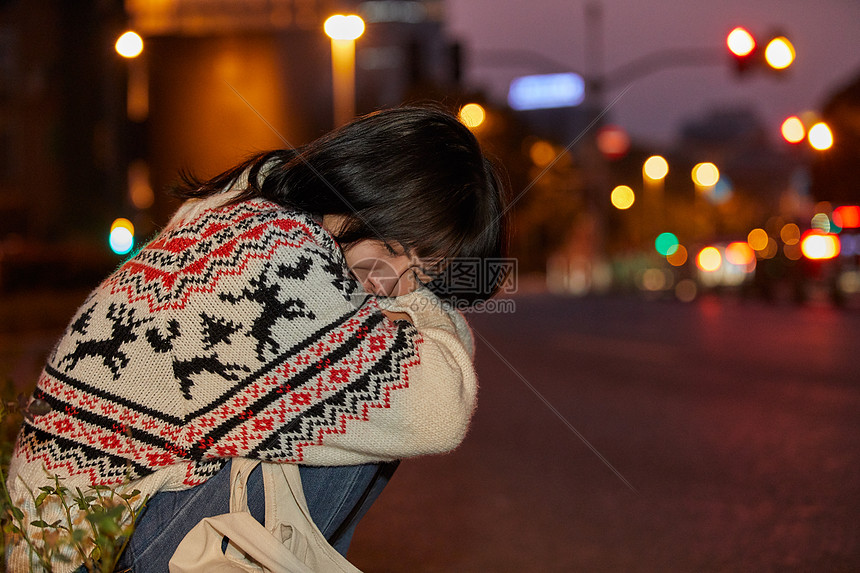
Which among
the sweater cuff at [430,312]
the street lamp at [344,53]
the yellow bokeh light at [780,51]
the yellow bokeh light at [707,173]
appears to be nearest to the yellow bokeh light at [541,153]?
the yellow bokeh light at [707,173]

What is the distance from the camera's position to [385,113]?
1.70 m

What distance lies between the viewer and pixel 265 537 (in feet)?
4.54

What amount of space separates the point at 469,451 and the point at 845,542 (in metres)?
2.24

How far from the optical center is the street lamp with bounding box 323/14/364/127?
502 inches

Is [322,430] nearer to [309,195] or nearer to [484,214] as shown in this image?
[309,195]

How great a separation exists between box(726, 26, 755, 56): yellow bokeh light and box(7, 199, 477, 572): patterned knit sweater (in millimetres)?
9429

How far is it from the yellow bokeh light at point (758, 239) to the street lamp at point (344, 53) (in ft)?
35.8

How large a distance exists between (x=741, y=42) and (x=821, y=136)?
521 cm

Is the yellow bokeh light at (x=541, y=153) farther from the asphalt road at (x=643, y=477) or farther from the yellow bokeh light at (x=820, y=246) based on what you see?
the asphalt road at (x=643, y=477)

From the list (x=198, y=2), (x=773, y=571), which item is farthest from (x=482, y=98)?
(x=773, y=571)

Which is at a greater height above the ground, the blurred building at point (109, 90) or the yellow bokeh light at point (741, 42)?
the blurred building at point (109, 90)

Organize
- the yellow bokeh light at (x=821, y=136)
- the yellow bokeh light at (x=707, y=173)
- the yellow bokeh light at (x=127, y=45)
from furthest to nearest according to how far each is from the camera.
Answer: the yellow bokeh light at (x=707, y=173)
the yellow bokeh light at (x=821, y=136)
the yellow bokeh light at (x=127, y=45)

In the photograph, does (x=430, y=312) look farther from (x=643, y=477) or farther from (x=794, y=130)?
(x=794, y=130)

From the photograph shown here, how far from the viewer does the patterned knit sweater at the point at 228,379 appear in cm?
136
